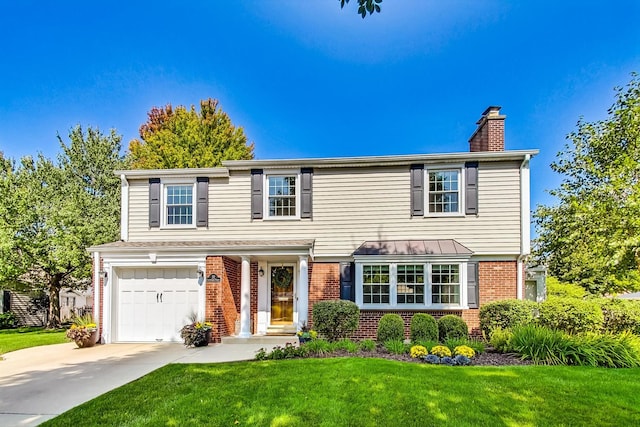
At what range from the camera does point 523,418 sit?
4.68 m

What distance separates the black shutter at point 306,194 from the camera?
12.4 m

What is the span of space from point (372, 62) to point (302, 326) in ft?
27.8

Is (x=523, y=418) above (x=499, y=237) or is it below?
below

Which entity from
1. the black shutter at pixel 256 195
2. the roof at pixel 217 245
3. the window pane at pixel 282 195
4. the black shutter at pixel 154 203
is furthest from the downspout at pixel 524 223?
the black shutter at pixel 154 203

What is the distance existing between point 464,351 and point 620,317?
4.61m

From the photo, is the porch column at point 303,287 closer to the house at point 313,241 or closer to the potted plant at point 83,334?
the house at point 313,241

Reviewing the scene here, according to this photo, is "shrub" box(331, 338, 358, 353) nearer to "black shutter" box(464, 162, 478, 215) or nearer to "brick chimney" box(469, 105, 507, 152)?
"black shutter" box(464, 162, 478, 215)

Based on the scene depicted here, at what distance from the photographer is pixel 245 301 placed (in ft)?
37.2

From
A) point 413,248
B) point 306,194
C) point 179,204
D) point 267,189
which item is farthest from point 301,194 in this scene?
point 179,204

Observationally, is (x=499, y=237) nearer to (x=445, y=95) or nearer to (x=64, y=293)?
(x=445, y=95)

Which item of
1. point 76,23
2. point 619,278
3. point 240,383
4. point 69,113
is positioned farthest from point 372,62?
point 69,113

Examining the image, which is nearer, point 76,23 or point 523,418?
point 523,418

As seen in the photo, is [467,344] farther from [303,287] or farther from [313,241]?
[313,241]

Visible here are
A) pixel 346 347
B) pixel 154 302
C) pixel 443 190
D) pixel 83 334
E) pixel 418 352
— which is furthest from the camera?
pixel 443 190
